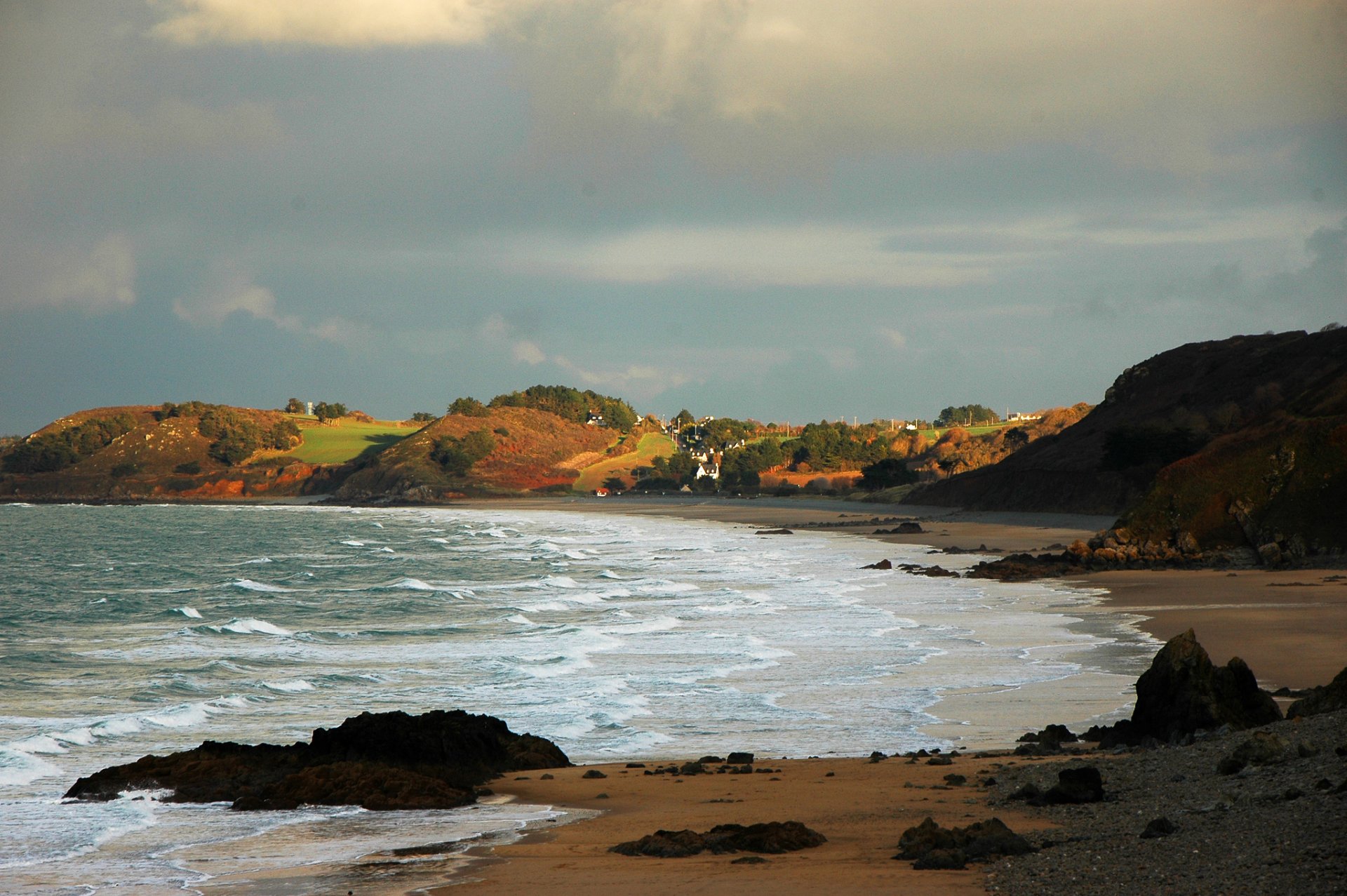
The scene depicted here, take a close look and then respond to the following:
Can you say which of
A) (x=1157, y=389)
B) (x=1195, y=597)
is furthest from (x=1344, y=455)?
(x=1157, y=389)

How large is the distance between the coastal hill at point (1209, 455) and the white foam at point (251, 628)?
30.7 metres

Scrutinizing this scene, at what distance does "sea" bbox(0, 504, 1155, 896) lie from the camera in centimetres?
1169

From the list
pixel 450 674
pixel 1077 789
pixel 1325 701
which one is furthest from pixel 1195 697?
pixel 450 674

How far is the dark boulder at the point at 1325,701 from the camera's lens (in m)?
13.1

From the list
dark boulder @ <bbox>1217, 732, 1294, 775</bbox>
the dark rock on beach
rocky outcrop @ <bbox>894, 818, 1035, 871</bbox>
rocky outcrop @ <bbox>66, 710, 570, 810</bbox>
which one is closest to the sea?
rocky outcrop @ <bbox>66, 710, 570, 810</bbox>

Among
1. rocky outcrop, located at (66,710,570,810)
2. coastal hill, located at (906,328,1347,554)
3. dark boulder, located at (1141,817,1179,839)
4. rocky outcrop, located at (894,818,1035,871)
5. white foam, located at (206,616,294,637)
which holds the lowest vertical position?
white foam, located at (206,616,294,637)

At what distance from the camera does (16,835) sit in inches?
476

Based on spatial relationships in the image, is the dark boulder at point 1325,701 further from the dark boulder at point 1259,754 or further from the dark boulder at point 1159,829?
the dark boulder at point 1159,829

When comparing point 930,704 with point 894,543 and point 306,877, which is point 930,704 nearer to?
point 306,877

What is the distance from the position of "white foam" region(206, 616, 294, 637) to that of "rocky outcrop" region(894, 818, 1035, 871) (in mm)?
25122

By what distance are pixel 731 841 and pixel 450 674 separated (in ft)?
48.5

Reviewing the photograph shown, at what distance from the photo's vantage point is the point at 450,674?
79.3 ft

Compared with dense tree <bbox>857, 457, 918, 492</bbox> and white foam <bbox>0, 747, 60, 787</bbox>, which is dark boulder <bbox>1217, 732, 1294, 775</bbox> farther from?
dense tree <bbox>857, 457, 918, 492</bbox>

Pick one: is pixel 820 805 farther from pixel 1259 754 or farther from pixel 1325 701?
pixel 1325 701
